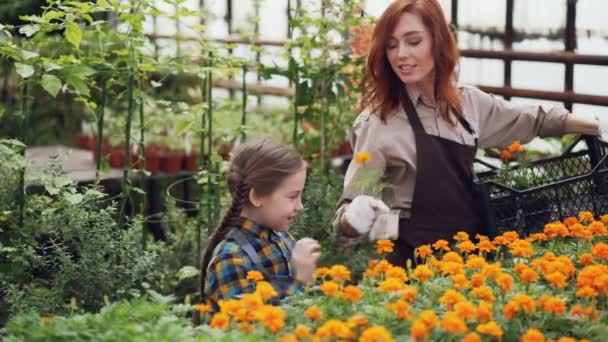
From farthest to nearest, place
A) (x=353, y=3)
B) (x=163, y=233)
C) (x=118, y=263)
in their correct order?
(x=163, y=233)
(x=353, y=3)
(x=118, y=263)

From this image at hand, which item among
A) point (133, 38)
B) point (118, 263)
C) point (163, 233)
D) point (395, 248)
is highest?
point (133, 38)

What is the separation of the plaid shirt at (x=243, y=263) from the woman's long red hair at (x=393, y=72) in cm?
56

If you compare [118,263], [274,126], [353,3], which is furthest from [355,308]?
[274,126]

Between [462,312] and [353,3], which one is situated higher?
[353,3]

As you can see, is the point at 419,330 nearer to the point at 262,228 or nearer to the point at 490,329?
the point at 490,329

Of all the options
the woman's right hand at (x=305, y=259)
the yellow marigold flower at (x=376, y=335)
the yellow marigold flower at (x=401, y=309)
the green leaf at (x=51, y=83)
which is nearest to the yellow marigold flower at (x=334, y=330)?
the yellow marigold flower at (x=376, y=335)

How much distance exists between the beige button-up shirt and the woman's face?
0.25 feet

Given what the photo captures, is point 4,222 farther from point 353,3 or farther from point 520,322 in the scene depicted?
point 520,322

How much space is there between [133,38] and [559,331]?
208 centimetres

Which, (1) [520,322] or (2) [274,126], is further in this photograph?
(2) [274,126]

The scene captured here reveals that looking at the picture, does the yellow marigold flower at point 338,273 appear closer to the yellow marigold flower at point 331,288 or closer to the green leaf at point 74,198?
the yellow marigold flower at point 331,288

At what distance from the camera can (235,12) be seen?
7828 mm

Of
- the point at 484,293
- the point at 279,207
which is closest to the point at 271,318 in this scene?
the point at 484,293

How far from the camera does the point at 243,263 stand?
2475 millimetres
